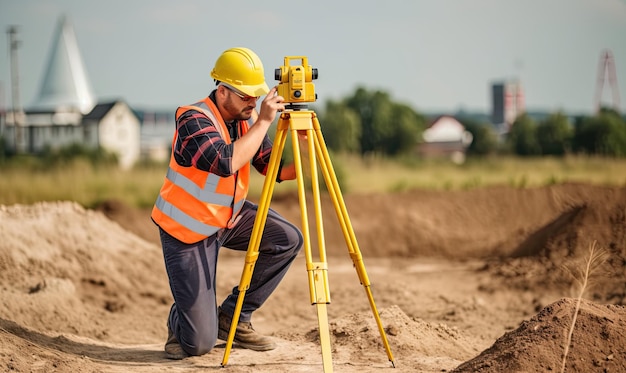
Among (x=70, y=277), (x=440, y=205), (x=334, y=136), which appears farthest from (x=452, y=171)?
(x=70, y=277)

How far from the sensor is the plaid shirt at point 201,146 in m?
4.68

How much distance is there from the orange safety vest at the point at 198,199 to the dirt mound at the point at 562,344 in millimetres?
1789

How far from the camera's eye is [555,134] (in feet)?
82.1

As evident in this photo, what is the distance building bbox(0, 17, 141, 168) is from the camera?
25.9 m

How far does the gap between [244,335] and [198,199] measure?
1138mm

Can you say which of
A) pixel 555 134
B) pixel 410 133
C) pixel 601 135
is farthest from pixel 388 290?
pixel 410 133

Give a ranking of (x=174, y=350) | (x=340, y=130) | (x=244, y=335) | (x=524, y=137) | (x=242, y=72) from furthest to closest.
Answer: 1. (x=340, y=130)
2. (x=524, y=137)
3. (x=244, y=335)
4. (x=174, y=350)
5. (x=242, y=72)

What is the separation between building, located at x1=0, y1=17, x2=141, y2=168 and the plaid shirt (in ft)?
67.4

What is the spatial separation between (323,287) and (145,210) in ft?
37.3

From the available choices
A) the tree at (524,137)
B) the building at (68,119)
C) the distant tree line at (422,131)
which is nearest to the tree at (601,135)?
the distant tree line at (422,131)

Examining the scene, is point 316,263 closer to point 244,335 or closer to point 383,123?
point 244,335

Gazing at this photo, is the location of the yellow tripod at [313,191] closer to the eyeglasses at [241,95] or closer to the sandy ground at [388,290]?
the eyeglasses at [241,95]

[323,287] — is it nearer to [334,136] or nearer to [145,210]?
[145,210]

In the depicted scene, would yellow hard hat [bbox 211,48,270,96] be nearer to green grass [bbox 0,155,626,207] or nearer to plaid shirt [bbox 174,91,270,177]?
plaid shirt [bbox 174,91,270,177]
